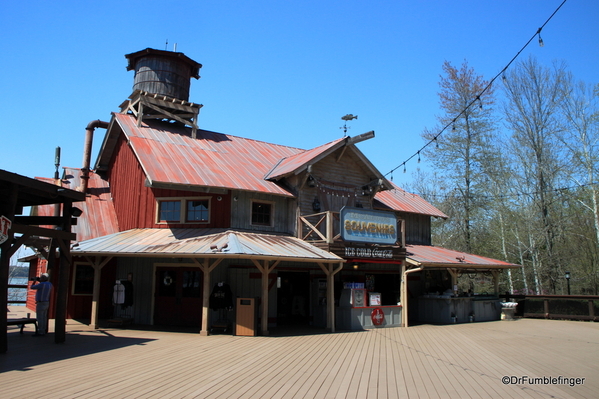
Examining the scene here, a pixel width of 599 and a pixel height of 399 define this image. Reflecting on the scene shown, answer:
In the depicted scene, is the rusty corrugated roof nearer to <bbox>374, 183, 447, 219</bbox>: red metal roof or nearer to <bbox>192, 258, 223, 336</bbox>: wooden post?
<bbox>374, 183, 447, 219</bbox>: red metal roof

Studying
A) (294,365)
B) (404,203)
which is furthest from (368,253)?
(294,365)

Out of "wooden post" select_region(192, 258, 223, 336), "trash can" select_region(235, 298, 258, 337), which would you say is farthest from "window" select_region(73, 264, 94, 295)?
"trash can" select_region(235, 298, 258, 337)

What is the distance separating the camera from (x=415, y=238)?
21859 millimetres

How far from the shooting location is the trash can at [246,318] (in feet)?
43.7

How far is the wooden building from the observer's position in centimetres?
1449

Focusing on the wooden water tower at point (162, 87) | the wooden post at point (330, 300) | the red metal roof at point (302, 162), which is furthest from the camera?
the wooden water tower at point (162, 87)

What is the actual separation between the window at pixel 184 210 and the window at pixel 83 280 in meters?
3.31

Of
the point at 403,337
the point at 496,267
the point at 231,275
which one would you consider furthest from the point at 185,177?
the point at 496,267

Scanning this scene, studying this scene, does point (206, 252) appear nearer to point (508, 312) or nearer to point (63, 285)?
point (63, 285)

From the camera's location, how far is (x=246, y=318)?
13.4 metres

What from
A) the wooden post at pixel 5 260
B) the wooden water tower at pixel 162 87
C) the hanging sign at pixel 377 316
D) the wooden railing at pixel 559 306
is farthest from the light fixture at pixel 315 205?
the wooden railing at pixel 559 306

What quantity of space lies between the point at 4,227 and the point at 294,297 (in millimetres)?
11157

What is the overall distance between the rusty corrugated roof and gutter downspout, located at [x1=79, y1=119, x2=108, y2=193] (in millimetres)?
12651

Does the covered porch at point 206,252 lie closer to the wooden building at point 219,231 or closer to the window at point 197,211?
the wooden building at point 219,231
